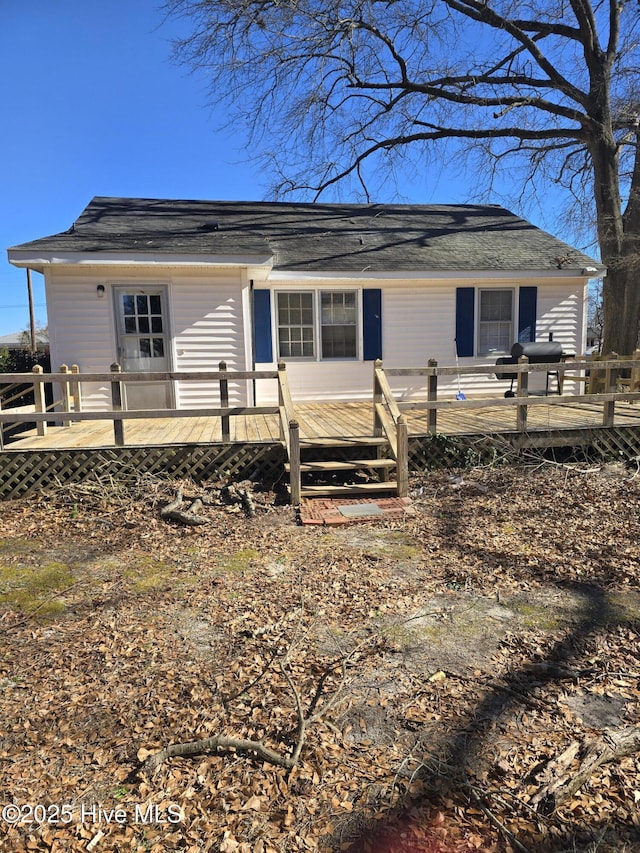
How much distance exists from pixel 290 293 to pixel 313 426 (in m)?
3.69

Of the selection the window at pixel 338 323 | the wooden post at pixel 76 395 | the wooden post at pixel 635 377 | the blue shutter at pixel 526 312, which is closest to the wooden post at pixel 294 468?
the wooden post at pixel 76 395

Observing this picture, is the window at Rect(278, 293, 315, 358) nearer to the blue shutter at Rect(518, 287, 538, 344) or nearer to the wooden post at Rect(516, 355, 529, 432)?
the blue shutter at Rect(518, 287, 538, 344)

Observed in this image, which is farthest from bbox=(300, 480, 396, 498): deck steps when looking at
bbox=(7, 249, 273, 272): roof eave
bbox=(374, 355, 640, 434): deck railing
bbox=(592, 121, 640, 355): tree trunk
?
bbox=(592, 121, 640, 355): tree trunk

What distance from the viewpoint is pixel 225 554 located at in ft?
15.6

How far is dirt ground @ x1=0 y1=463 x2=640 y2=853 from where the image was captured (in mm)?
2014

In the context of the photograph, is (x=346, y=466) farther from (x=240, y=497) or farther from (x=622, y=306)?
(x=622, y=306)

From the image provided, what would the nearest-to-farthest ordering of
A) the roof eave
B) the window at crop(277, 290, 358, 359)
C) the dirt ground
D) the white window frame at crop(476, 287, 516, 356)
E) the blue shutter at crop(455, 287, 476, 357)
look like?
the dirt ground < the roof eave < the window at crop(277, 290, 358, 359) < the blue shutter at crop(455, 287, 476, 357) < the white window frame at crop(476, 287, 516, 356)

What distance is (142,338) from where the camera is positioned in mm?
9125

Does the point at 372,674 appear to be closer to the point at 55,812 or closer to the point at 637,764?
the point at 637,764

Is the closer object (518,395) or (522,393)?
(522,393)

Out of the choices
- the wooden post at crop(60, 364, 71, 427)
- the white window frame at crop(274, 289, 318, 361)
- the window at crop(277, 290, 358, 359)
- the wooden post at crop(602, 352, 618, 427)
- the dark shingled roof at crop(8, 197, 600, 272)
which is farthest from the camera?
the window at crop(277, 290, 358, 359)

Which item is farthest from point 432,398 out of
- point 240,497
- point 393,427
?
point 240,497

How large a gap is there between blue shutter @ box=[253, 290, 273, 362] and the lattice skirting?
384cm

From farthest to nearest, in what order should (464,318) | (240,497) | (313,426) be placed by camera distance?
(464,318) → (313,426) → (240,497)
